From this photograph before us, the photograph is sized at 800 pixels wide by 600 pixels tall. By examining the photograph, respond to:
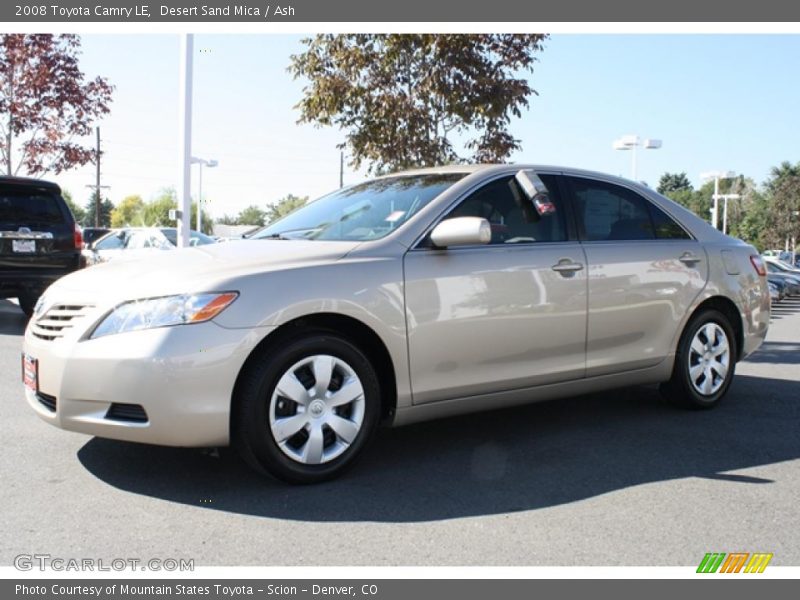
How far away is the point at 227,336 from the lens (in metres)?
3.55

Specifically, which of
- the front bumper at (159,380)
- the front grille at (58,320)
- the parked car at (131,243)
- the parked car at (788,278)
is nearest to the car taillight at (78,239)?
the parked car at (131,243)

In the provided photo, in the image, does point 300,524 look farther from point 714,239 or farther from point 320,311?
point 714,239

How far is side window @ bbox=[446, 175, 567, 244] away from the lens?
4572mm

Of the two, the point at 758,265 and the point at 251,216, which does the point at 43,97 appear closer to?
the point at 758,265

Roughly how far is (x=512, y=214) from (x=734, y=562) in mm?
2327

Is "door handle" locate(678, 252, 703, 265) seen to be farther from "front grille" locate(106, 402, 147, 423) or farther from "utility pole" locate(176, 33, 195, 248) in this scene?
"utility pole" locate(176, 33, 195, 248)

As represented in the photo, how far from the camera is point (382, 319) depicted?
3.96m

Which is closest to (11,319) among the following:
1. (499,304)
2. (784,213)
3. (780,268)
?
(499,304)

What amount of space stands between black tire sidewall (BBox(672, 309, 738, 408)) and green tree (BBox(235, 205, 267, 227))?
13840 centimetres

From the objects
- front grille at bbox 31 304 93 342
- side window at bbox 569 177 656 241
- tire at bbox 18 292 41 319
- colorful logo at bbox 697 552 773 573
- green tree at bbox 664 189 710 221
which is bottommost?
colorful logo at bbox 697 552 773 573

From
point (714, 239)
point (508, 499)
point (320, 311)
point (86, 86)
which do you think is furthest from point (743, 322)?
point (86, 86)

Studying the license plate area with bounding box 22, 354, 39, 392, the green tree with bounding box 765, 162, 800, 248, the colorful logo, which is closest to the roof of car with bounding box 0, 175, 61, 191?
the license plate area with bounding box 22, 354, 39, 392

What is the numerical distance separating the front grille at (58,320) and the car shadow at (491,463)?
0.74 m

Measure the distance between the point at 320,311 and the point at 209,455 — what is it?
115cm
